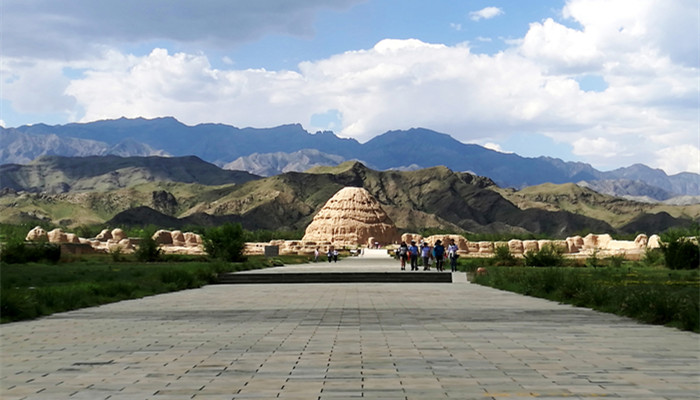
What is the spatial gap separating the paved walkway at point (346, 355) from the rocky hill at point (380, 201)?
126835 millimetres

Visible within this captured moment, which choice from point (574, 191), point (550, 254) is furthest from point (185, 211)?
point (550, 254)

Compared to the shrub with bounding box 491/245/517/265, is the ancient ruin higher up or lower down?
higher up

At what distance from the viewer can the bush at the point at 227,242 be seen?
42219 mm

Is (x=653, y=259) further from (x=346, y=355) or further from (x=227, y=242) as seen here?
(x=346, y=355)

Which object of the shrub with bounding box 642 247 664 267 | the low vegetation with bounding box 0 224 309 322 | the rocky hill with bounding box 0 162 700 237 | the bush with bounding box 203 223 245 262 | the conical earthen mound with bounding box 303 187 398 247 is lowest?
the shrub with bounding box 642 247 664 267

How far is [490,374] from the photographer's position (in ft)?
21.4

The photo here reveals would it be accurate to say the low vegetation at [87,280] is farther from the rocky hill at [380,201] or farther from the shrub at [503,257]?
the rocky hill at [380,201]

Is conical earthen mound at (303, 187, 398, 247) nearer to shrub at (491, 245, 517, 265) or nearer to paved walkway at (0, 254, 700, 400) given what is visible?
shrub at (491, 245, 517, 265)

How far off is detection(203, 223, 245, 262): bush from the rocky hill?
3732 inches

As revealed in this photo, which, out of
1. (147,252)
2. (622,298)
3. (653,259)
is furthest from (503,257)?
(622,298)

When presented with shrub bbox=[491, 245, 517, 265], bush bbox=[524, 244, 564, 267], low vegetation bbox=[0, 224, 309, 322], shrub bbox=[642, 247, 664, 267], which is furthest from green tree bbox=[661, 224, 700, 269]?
low vegetation bbox=[0, 224, 309, 322]

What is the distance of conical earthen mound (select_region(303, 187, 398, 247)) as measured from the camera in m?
93.2

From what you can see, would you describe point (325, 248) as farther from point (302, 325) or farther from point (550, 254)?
point (302, 325)

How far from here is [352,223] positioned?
9431 centimetres
